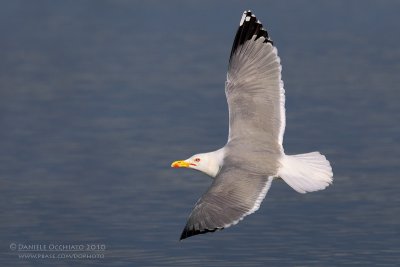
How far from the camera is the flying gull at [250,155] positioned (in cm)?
809

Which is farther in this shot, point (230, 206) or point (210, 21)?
point (210, 21)

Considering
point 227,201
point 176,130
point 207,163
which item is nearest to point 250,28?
point 207,163

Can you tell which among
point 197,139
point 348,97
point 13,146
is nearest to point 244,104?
point 197,139

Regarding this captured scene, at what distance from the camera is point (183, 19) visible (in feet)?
64.0

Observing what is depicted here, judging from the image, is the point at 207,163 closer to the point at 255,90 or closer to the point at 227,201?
the point at 255,90

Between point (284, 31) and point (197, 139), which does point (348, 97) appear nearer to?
point (197, 139)

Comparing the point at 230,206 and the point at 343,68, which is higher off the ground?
the point at 343,68

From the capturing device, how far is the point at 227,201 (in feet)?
26.7

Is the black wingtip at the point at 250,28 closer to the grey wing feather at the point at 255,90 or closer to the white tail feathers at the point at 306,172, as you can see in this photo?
the grey wing feather at the point at 255,90

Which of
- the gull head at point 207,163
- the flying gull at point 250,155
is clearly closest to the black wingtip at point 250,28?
the flying gull at point 250,155

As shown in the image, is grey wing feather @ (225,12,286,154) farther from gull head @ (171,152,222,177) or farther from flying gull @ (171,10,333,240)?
gull head @ (171,152,222,177)

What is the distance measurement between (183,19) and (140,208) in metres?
9.42

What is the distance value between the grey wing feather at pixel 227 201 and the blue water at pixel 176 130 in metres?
0.78

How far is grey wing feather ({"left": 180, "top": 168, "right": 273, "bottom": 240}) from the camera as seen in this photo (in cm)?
793
